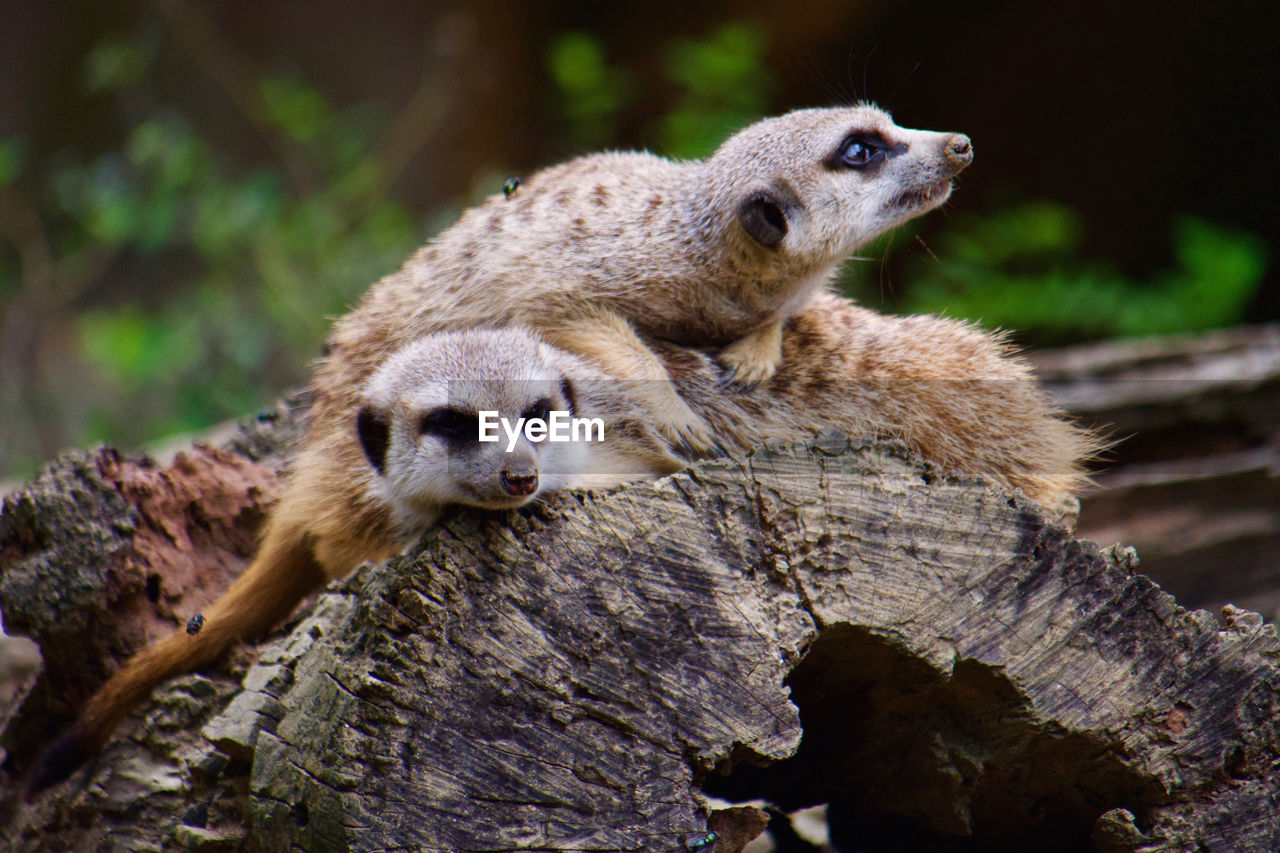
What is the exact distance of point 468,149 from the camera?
6762 millimetres

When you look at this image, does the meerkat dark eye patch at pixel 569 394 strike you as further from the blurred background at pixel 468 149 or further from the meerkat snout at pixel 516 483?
the blurred background at pixel 468 149

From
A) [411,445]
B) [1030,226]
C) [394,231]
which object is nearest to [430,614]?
[411,445]

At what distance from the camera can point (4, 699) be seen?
2695mm

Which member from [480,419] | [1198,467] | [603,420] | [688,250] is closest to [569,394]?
[603,420]

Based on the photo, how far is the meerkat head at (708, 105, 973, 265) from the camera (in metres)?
2.23

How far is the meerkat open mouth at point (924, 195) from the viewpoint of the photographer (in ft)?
7.49

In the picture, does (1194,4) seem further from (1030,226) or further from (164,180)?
(164,180)

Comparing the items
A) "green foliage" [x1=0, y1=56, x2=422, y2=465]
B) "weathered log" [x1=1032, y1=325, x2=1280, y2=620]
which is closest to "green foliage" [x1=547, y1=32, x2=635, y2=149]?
"green foliage" [x1=0, y1=56, x2=422, y2=465]

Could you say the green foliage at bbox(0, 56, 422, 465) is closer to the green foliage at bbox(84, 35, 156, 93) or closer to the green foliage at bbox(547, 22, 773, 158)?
the green foliage at bbox(84, 35, 156, 93)

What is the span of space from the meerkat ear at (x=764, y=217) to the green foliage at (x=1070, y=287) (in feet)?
6.91

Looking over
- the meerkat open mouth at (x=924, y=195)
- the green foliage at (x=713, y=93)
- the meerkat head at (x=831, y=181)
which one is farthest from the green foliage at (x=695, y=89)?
the meerkat open mouth at (x=924, y=195)

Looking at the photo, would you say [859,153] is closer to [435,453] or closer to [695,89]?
[435,453]

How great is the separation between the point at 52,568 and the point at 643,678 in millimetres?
1328

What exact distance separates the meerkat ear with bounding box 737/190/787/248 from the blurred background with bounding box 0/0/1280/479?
1770 millimetres
